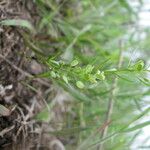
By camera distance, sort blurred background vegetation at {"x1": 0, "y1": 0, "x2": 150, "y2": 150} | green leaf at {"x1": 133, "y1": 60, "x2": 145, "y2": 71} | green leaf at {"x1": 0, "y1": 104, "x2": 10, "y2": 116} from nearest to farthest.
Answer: green leaf at {"x1": 133, "y1": 60, "x2": 145, "y2": 71} → green leaf at {"x1": 0, "y1": 104, "x2": 10, "y2": 116} → blurred background vegetation at {"x1": 0, "y1": 0, "x2": 150, "y2": 150}

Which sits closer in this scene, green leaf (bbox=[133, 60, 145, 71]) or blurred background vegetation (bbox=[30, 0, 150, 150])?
green leaf (bbox=[133, 60, 145, 71])

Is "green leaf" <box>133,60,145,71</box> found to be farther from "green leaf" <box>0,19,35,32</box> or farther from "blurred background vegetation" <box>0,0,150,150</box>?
"green leaf" <box>0,19,35,32</box>

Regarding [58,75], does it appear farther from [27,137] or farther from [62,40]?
[62,40]

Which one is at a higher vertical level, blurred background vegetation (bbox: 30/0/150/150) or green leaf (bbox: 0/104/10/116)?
blurred background vegetation (bbox: 30/0/150/150)

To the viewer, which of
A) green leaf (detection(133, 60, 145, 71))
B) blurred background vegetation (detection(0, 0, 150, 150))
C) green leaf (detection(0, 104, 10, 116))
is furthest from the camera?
blurred background vegetation (detection(0, 0, 150, 150))

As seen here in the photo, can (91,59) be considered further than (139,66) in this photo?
Yes

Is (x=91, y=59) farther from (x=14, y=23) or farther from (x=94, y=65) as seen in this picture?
(x=14, y=23)

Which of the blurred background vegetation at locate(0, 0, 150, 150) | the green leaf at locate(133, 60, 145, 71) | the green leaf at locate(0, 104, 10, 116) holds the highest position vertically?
the blurred background vegetation at locate(0, 0, 150, 150)

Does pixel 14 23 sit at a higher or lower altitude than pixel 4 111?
higher

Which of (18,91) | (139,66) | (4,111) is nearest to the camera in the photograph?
(139,66)

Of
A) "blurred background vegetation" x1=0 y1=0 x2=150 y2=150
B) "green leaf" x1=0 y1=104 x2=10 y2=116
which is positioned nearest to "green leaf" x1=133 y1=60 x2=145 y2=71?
"blurred background vegetation" x1=0 y1=0 x2=150 y2=150

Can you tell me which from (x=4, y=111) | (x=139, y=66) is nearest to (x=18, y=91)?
(x=4, y=111)
